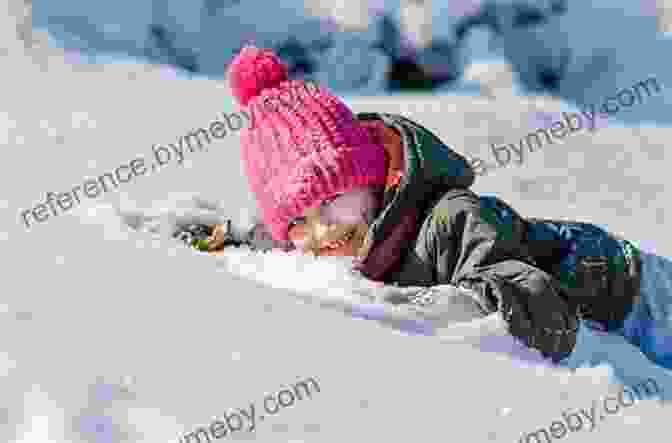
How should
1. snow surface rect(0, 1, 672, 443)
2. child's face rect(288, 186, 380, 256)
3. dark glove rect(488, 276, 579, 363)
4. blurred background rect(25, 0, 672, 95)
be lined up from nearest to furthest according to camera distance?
snow surface rect(0, 1, 672, 443)
dark glove rect(488, 276, 579, 363)
child's face rect(288, 186, 380, 256)
blurred background rect(25, 0, 672, 95)

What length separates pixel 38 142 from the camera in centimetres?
230

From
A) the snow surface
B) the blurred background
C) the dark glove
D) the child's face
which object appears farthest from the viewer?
the blurred background

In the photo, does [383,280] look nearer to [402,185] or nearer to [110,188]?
[402,185]

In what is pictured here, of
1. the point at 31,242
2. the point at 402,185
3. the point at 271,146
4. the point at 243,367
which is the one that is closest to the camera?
the point at 243,367

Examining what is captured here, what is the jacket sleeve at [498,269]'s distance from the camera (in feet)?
4.33

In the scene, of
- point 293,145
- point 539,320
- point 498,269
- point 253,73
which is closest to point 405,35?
point 253,73

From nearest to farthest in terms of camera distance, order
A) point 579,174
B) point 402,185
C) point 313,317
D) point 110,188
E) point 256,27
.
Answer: point 313,317, point 402,185, point 110,188, point 579,174, point 256,27

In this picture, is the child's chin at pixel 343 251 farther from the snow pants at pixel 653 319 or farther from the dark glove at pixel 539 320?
the snow pants at pixel 653 319

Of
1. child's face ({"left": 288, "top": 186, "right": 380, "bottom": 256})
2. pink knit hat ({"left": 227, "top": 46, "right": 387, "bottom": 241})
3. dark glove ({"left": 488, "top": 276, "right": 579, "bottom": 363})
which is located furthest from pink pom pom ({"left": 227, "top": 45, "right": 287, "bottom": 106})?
dark glove ({"left": 488, "top": 276, "right": 579, "bottom": 363})

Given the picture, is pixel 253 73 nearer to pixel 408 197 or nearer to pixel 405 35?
pixel 408 197

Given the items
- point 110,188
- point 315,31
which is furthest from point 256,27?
point 110,188

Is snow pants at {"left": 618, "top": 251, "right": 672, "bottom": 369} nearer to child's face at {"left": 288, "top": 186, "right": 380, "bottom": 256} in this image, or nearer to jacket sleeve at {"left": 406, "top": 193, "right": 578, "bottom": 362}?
jacket sleeve at {"left": 406, "top": 193, "right": 578, "bottom": 362}

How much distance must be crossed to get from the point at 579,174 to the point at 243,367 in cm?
199

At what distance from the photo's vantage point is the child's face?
1.65 meters
